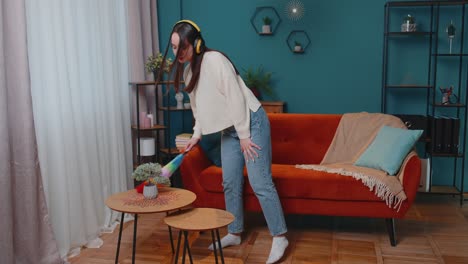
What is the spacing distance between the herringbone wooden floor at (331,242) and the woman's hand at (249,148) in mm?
622

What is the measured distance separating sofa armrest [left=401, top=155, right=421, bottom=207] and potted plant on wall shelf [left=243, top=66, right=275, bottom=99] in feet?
5.50

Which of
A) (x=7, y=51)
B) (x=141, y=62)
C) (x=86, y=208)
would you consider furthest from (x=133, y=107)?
(x=7, y=51)

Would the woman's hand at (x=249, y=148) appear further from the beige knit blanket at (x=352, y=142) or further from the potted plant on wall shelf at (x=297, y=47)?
the potted plant on wall shelf at (x=297, y=47)

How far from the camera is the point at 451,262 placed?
9.35 feet

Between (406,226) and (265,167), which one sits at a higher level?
(265,167)

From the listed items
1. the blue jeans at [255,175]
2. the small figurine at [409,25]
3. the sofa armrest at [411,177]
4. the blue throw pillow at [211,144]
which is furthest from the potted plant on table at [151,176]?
the small figurine at [409,25]

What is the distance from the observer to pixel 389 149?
127 inches

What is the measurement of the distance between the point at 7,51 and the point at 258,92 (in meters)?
2.30

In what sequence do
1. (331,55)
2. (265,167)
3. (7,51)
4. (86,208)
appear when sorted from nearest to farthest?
(7,51), (265,167), (86,208), (331,55)

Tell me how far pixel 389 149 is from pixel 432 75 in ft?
4.40

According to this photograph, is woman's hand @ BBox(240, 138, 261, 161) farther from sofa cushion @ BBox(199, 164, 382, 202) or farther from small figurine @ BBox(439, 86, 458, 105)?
small figurine @ BBox(439, 86, 458, 105)

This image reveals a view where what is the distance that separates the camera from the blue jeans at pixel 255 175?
279 cm

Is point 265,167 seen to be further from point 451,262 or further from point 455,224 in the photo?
point 455,224

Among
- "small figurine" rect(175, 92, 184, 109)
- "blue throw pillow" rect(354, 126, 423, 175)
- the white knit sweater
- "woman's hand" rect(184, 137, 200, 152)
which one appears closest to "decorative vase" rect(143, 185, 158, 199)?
"woman's hand" rect(184, 137, 200, 152)
